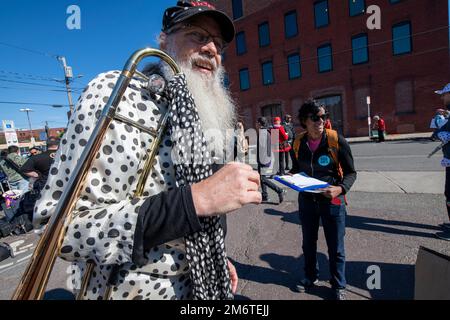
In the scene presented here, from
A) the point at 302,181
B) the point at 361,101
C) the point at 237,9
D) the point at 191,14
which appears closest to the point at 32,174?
the point at 302,181

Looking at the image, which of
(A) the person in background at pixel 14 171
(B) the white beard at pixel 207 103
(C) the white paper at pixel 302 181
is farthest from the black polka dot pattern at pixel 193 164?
(A) the person in background at pixel 14 171

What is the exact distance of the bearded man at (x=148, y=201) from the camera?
78 cm

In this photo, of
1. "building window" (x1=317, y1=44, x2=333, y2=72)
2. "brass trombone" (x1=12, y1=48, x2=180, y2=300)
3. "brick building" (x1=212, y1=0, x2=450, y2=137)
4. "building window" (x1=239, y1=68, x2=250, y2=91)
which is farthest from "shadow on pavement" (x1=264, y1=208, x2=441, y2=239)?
"building window" (x1=239, y1=68, x2=250, y2=91)

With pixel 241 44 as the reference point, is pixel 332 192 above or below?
below

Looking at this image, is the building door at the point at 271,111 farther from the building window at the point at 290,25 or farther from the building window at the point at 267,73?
the building window at the point at 290,25

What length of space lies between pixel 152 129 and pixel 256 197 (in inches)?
18.4

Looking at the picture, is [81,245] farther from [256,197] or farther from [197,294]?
[256,197]

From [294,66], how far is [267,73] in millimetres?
2483

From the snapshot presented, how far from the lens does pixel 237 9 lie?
23.0m

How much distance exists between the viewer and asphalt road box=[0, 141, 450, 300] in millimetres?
2648

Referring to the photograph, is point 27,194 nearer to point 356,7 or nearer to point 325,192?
point 325,192

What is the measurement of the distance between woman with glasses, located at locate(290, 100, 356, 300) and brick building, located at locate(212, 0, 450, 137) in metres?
17.3

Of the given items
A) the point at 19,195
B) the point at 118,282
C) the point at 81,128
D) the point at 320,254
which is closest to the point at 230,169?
the point at 81,128
